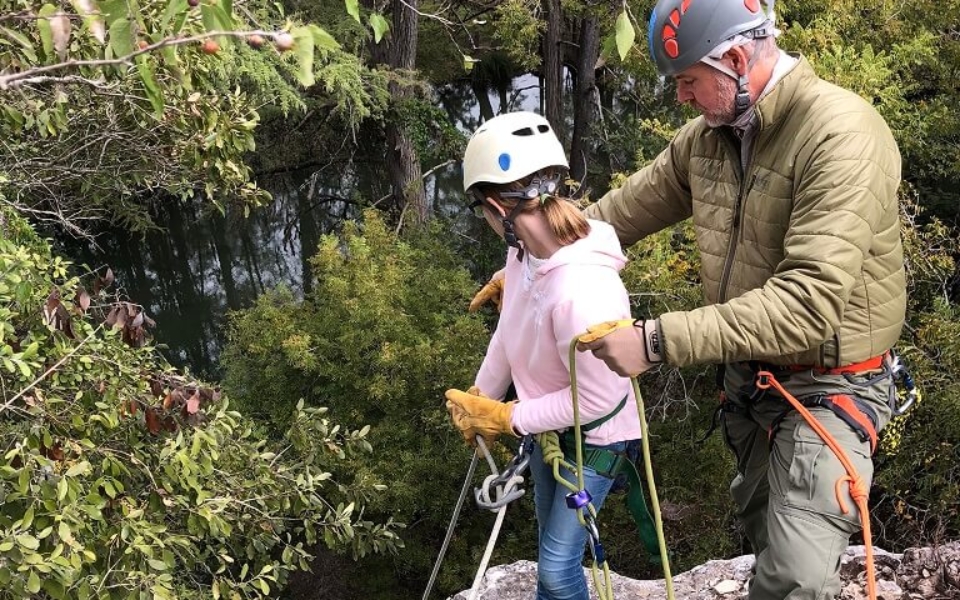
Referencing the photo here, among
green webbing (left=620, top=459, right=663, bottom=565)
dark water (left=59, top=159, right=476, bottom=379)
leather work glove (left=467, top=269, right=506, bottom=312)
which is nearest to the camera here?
green webbing (left=620, top=459, right=663, bottom=565)

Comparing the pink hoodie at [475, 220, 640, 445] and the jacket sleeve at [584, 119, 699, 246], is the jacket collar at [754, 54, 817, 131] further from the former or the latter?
the pink hoodie at [475, 220, 640, 445]

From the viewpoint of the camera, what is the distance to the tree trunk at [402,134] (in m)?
10.0

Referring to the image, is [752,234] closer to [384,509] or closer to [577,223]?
Answer: [577,223]

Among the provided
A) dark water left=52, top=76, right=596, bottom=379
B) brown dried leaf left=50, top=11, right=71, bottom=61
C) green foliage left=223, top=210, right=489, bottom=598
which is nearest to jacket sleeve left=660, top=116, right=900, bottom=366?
brown dried leaf left=50, top=11, right=71, bottom=61

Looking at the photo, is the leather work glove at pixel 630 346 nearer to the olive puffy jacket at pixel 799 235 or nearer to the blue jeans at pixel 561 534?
the olive puffy jacket at pixel 799 235

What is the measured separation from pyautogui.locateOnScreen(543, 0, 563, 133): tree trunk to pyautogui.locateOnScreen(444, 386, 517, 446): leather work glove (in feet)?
29.5

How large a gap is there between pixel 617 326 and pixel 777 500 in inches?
25.4

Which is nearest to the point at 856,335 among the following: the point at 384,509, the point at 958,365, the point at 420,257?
the point at 958,365

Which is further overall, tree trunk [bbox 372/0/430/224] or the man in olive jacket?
tree trunk [bbox 372/0/430/224]

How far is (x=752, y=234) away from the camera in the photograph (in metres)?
1.96

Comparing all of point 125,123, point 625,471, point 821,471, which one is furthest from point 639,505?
point 125,123

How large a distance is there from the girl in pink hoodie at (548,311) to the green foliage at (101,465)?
1.12 meters

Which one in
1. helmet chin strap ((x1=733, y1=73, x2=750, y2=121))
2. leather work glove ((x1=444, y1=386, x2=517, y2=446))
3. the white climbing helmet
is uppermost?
helmet chin strap ((x1=733, y1=73, x2=750, y2=121))

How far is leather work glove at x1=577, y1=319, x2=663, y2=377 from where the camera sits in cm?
174
